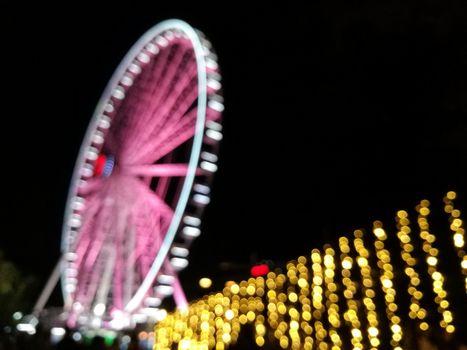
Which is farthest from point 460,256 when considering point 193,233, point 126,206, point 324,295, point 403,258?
point 126,206

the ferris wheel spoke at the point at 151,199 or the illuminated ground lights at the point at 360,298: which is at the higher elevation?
the ferris wheel spoke at the point at 151,199

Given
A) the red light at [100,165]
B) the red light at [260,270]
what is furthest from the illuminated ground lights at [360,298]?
the red light at [100,165]

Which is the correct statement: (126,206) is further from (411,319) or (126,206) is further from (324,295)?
(411,319)

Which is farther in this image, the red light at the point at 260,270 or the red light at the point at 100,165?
the red light at the point at 100,165

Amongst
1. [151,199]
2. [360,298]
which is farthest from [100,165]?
[360,298]

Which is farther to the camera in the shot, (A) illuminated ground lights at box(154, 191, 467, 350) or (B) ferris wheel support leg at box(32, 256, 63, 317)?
(B) ferris wheel support leg at box(32, 256, 63, 317)

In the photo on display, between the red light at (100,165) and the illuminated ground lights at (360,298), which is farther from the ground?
the red light at (100,165)

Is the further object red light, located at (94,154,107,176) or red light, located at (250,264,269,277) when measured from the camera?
red light, located at (94,154,107,176)

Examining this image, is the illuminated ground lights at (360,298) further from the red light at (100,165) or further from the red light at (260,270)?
the red light at (100,165)

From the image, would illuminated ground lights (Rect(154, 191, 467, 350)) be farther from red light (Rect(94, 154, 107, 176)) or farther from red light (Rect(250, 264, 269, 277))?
red light (Rect(94, 154, 107, 176))

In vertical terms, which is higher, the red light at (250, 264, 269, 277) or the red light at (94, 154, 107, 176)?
the red light at (94, 154, 107, 176)

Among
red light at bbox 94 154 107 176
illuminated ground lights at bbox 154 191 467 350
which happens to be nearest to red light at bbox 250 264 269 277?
illuminated ground lights at bbox 154 191 467 350

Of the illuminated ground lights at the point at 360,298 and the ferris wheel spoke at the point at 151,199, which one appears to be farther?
the ferris wheel spoke at the point at 151,199

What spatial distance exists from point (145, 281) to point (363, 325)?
433 cm
